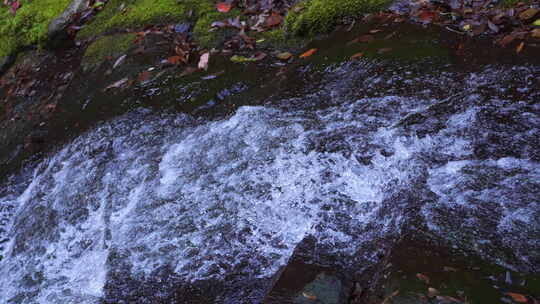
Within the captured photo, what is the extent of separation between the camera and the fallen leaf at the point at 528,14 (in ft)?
13.5

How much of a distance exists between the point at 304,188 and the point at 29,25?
6.61m

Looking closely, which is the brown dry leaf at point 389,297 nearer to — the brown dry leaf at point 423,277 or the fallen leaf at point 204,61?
the brown dry leaf at point 423,277

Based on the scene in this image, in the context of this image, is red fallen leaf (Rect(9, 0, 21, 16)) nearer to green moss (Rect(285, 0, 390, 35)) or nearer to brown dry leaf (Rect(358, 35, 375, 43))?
green moss (Rect(285, 0, 390, 35))

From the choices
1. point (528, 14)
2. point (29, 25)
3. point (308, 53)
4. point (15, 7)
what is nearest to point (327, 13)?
point (308, 53)

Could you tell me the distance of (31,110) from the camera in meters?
6.24

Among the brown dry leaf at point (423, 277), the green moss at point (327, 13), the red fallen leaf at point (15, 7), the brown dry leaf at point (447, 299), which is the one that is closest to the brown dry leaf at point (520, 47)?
the green moss at point (327, 13)

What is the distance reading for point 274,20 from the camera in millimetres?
5523

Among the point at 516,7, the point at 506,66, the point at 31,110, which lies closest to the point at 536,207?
the point at 506,66

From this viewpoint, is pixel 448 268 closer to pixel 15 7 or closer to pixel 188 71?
pixel 188 71

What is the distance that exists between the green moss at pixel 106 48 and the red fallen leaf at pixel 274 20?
6.36 feet

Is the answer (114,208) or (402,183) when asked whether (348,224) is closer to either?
(402,183)

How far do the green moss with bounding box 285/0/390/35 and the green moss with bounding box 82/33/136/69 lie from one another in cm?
242

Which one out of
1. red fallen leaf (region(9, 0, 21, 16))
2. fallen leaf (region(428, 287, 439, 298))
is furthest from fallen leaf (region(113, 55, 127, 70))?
fallen leaf (region(428, 287, 439, 298))

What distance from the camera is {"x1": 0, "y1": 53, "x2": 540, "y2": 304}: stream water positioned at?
285cm
